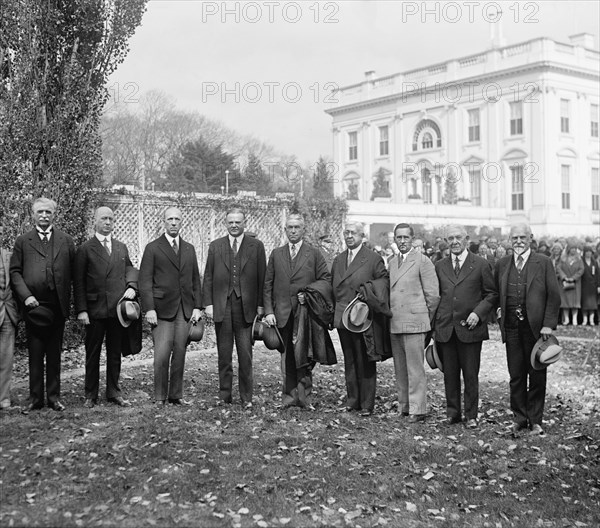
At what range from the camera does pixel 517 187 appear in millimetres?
55375

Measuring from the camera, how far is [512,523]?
6.25 m

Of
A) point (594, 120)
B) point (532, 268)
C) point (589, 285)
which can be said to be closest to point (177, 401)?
point (532, 268)

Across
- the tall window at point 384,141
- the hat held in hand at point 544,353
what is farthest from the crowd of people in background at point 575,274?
the tall window at point 384,141

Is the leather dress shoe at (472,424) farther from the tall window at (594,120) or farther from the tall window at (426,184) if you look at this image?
the tall window at (426,184)

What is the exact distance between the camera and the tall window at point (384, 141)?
63.8 m

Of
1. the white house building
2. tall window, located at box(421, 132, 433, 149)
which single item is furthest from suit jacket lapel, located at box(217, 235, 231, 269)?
tall window, located at box(421, 132, 433, 149)

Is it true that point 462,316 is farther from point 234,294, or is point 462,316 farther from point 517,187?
point 517,187

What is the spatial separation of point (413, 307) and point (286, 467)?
2.78 m

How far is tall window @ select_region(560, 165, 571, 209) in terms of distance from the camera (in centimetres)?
5506

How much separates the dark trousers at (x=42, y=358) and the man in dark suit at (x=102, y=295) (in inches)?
13.1

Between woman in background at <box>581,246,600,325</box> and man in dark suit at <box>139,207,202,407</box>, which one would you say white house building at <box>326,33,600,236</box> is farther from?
man in dark suit at <box>139,207,202,407</box>

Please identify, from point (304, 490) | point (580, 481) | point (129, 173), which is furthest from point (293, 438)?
point (129, 173)

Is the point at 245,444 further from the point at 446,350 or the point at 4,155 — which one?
the point at 4,155

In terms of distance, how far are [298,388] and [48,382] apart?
9.51 ft
